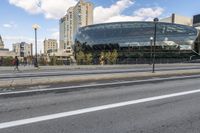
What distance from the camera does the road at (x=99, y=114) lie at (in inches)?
238

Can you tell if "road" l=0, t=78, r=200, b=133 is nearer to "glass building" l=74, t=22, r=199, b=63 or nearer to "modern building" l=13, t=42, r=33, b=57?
"glass building" l=74, t=22, r=199, b=63

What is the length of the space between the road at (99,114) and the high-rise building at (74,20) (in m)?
150

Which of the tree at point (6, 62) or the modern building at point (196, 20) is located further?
the modern building at point (196, 20)

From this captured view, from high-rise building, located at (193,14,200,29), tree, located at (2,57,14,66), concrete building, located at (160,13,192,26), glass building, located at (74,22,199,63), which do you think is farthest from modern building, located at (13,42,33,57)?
high-rise building, located at (193,14,200,29)

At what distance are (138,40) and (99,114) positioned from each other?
8995 cm

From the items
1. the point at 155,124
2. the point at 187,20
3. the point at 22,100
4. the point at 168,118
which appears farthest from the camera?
the point at 187,20

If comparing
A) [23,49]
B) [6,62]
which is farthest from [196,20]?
[6,62]

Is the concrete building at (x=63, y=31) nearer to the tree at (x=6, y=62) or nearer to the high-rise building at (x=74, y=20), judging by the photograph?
the high-rise building at (x=74, y=20)

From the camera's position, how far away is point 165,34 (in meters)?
96.1

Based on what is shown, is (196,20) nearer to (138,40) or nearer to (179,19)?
(179,19)

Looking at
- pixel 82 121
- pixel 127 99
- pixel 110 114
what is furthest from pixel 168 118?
pixel 127 99

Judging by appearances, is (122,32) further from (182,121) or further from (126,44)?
(182,121)

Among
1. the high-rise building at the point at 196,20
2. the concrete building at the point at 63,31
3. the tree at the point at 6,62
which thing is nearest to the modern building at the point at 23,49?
the concrete building at the point at 63,31

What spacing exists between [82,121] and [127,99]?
3411 millimetres
